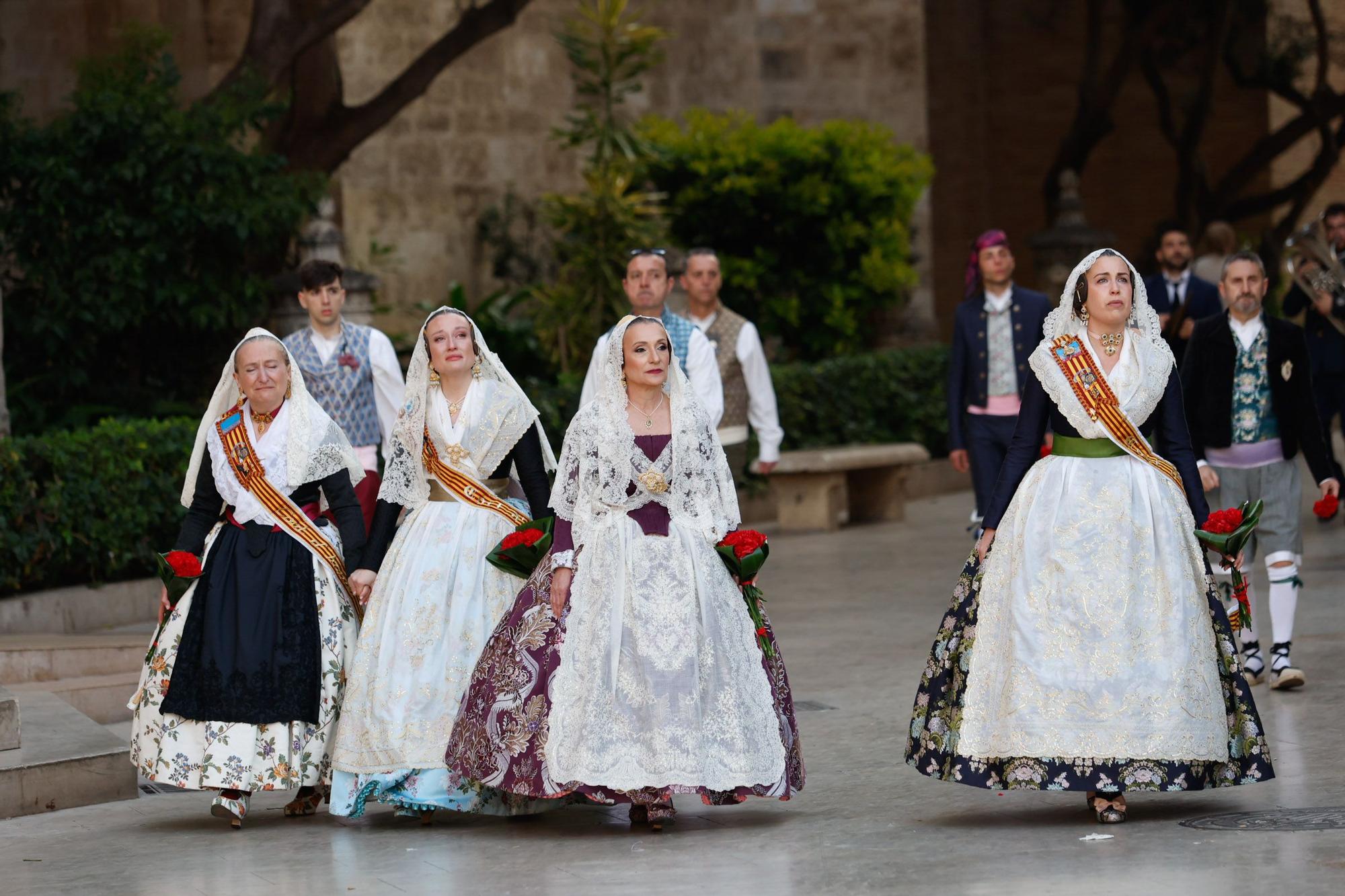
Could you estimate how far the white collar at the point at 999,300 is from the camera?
34.3ft

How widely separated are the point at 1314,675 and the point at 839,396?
28.4 ft

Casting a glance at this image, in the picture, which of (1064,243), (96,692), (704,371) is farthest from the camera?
(1064,243)

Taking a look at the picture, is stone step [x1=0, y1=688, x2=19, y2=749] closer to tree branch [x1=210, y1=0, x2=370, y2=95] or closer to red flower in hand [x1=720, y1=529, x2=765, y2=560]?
red flower in hand [x1=720, y1=529, x2=765, y2=560]

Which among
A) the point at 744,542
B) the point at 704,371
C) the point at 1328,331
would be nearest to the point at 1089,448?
the point at 744,542

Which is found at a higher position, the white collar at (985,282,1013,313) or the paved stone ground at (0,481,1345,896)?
the white collar at (985,282,1013,313)

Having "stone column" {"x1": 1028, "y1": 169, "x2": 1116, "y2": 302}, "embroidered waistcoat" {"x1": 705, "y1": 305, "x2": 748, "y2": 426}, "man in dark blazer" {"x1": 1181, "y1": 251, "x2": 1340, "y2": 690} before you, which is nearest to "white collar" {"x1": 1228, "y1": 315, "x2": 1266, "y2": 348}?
"man in dark blazer" {"x1": 1181, "y1": 251, "x2": 1340, "y2": 690}

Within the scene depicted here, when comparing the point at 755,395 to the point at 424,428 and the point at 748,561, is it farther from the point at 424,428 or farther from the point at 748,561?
the point at 748,561

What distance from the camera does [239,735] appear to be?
21.6 feet

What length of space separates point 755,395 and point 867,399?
22.9ft

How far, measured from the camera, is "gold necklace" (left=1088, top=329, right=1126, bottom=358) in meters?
6.53

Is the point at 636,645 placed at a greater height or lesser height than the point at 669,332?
lesser

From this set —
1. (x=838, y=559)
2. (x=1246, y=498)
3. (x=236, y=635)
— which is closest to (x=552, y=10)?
(x=838, y=559)

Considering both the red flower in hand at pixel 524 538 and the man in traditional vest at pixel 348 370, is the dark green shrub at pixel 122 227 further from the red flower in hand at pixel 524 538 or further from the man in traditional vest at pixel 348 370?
the red flower in hand at pixel 524 538

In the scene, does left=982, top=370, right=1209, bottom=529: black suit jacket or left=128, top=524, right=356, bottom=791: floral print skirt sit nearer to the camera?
left=982, top=370, right=1209, bottom=529: black suit jacket
